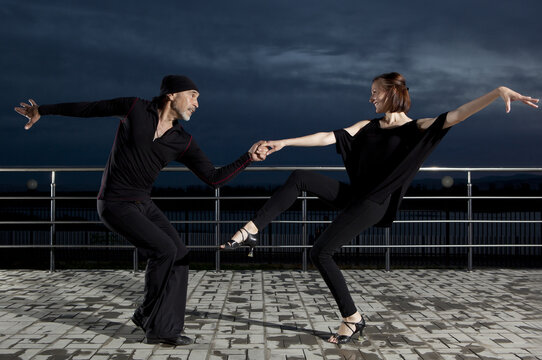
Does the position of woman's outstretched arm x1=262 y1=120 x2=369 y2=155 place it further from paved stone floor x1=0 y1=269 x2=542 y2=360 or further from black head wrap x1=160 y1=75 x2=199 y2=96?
paved stone floor x1=0 y1=269 x2=542 y2=360

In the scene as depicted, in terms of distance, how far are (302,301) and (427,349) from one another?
172cm

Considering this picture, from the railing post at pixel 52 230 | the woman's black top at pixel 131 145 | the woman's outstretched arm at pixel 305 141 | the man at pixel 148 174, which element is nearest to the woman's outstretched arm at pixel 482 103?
the woman's outstretched arm at pixel 305 141

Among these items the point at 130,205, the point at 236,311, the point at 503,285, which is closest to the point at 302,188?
the point at 130,205

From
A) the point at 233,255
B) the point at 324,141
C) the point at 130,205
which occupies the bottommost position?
the point at 233,255

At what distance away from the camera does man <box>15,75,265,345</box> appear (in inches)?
131

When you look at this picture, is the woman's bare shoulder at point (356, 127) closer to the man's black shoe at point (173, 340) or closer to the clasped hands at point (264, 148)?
the clasped hands at point (264, 148)

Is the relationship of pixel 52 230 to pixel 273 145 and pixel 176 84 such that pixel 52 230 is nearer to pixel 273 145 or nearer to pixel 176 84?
pixel 176 84

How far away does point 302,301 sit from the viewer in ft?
16.0

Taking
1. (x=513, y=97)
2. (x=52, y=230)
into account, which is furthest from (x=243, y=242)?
(x=52, y=230)

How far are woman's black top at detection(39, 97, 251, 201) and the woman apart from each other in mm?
736

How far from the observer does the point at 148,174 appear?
342cm

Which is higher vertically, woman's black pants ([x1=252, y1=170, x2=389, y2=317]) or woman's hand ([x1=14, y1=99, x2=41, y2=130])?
woman's hand ([x1=14, y1=99, x2=41, y2=130])

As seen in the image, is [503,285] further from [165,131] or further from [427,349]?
[165,131]

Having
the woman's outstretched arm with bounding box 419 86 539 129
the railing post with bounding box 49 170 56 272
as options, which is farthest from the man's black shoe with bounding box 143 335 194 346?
the railing post with bounding box 49 170 56 272
